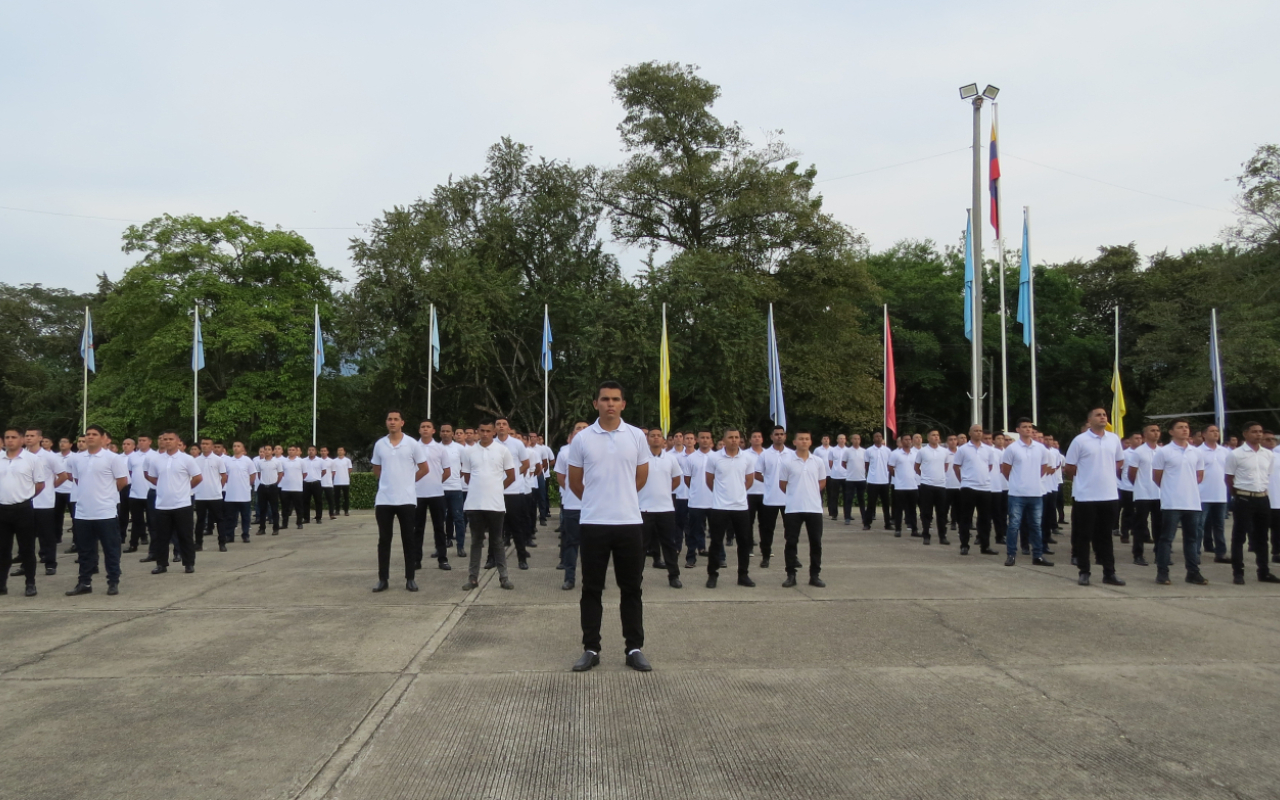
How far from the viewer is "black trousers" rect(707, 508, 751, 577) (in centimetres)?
1004

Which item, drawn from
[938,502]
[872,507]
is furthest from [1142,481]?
[872,507]

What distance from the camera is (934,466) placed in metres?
15.5

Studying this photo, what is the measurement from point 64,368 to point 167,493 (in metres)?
55.1

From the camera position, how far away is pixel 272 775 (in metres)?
4.21

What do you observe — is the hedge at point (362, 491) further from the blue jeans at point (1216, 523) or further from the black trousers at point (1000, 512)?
the blue jeans at point (1216, 523)

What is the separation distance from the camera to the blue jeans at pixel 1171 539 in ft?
33.6

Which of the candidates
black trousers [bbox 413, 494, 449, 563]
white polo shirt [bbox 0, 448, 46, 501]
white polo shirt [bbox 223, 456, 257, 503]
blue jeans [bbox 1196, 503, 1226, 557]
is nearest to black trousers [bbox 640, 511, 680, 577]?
black trousers [bbox 413, 494, 449, 563]

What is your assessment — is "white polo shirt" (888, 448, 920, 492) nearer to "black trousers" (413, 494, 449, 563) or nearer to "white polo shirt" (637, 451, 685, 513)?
"white polo shirt" (637, 451, 685, 513)

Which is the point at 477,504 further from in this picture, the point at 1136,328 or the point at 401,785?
the point at 1136,328

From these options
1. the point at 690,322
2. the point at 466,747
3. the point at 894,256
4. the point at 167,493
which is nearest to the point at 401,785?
the point at 466,747

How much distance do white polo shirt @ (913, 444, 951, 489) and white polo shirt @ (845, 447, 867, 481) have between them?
14.7 ft

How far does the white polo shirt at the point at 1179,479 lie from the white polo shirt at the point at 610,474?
745cm

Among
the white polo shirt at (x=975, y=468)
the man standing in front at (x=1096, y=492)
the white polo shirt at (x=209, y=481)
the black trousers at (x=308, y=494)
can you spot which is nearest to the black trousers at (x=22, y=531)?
the white polo shirt at (x=209, y=481)

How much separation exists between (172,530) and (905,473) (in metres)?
12.6
